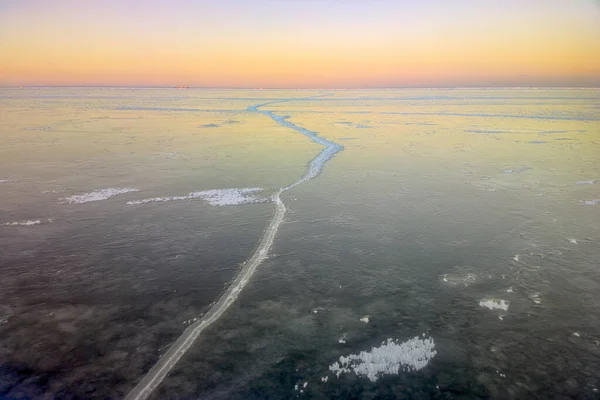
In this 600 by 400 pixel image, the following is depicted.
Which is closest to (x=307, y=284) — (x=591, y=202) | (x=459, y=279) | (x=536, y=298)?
(x=459, y=279)

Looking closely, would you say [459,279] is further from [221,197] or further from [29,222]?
[29,222]

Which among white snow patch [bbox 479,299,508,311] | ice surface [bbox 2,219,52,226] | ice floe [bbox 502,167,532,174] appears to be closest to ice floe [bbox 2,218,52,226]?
ice surface [bbox 2,219,52,226]

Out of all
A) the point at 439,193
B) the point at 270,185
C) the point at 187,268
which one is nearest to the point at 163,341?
the point at 187,268

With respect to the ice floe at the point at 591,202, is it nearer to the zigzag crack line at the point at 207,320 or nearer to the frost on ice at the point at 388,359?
the zigzag crack line at the point at 207,320

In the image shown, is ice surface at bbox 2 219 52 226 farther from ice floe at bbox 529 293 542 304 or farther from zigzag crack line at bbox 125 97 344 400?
ice floe at bbox 529 293 542 304

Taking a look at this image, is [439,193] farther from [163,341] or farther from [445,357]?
[163,341]

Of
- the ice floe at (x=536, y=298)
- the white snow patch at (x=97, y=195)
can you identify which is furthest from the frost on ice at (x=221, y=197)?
the ice floe at (x=536, y=298)
